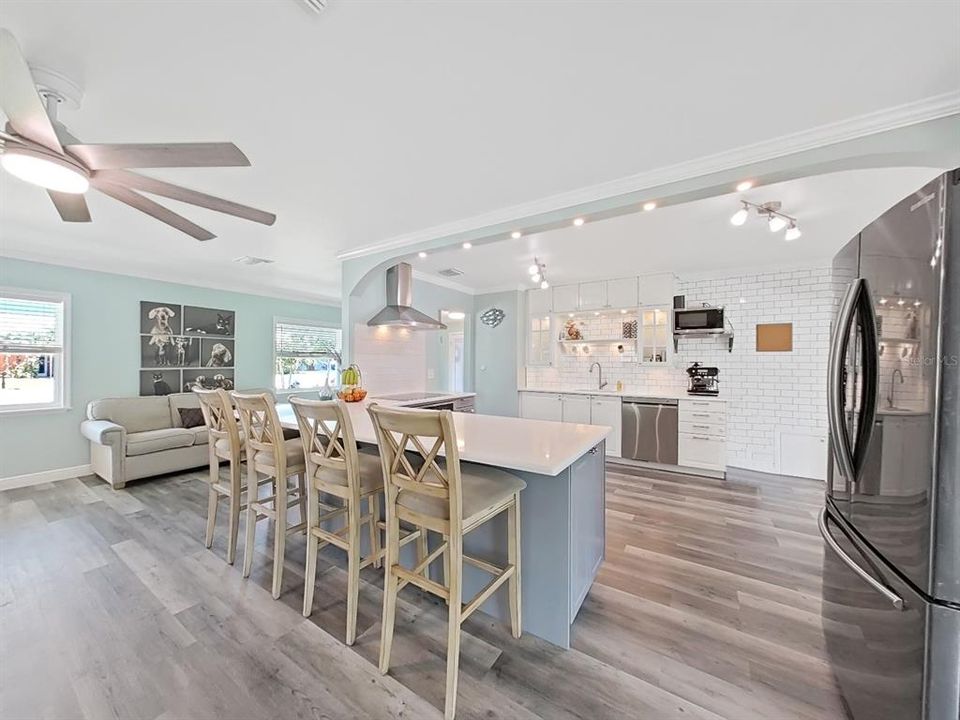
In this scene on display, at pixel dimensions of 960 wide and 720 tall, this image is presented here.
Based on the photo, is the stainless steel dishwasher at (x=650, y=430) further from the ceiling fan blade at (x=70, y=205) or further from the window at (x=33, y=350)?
the window at (x=33, y=350)

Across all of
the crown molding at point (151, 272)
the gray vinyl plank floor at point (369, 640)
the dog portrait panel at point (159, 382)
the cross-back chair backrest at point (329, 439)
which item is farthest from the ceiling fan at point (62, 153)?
the dog portrait panel at point (159, 382)

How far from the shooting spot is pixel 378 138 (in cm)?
200

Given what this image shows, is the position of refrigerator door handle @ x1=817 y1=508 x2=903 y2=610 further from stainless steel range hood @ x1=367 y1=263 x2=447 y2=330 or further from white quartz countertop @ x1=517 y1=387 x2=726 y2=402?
stainless steel range hood @ x1=367 y1=263 x2=447 y2=330

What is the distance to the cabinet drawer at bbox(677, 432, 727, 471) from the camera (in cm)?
441

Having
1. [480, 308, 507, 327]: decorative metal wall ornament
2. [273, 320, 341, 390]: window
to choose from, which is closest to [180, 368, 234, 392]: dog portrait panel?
[273, 320, 341, 390]: window

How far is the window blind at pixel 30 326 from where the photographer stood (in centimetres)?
395

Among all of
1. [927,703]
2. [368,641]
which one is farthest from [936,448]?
[368,641]

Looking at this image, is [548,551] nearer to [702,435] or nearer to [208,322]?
[702,435]

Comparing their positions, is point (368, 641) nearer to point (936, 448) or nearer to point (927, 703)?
point (927, 703)

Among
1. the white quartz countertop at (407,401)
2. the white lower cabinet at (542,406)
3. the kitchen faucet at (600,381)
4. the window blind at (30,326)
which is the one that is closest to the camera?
the white quartz countertop at (407,401)

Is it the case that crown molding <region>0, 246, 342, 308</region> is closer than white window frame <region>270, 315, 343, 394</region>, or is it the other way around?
crown molding <region>0, 246, 342, 308</region>

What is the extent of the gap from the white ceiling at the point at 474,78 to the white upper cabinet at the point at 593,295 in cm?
306

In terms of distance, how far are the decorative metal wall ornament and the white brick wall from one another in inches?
80.6

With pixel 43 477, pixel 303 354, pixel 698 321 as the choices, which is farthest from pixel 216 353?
pixel 698 321
